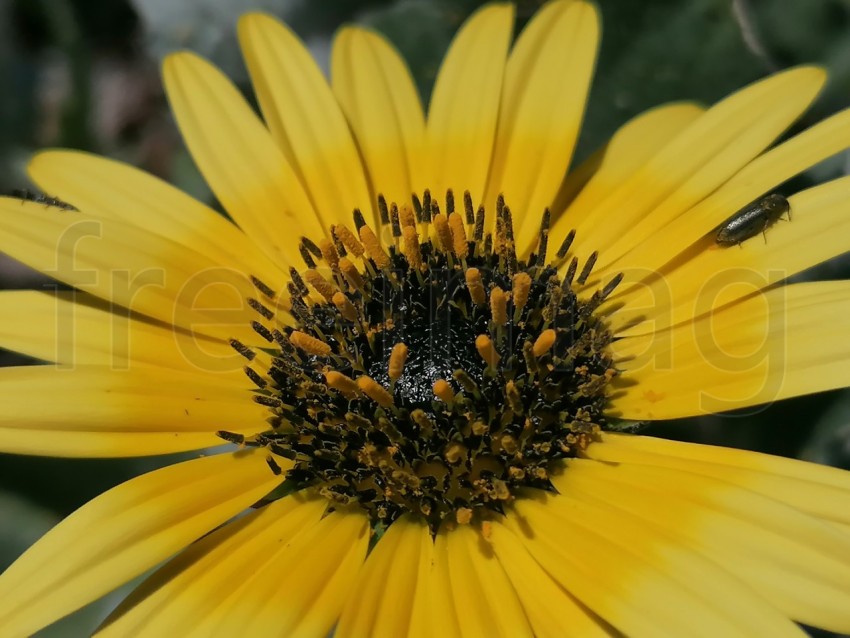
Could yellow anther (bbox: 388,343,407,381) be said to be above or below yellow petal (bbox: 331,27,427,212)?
below

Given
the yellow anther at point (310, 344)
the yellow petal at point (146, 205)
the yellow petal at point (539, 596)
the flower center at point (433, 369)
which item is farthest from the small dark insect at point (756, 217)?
the yellow petal at point (146, 205)

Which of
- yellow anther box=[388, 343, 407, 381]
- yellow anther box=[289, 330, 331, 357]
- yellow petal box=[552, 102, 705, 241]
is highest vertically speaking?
yellow petal box=[552, 102, 705, 241]

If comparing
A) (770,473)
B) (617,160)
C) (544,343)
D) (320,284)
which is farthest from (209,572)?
(617,160)

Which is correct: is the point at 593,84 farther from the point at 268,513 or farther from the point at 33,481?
the point at 33,481

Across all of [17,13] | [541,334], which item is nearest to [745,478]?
[541,334]

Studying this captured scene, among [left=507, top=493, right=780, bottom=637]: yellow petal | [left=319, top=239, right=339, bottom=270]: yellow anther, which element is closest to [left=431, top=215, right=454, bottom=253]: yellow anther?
[left=319, top=239, right=339, bottom=270]: yellow anther

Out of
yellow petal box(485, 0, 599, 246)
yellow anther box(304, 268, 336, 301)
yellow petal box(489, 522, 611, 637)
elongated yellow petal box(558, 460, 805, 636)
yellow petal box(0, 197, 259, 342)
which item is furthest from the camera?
yellow petal box(485, 0, 599, 246)

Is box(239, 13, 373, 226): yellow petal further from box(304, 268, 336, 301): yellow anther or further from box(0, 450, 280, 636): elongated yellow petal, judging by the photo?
box(0, 450, 280, 636): elongated yellow petal

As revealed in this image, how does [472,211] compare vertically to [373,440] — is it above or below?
above
